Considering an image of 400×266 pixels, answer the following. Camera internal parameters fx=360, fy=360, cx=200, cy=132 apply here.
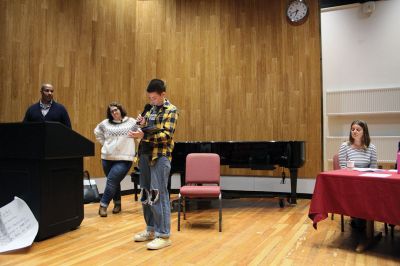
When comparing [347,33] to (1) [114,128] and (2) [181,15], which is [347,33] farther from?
(1) [114,128]

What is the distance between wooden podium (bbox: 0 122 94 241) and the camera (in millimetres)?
3240

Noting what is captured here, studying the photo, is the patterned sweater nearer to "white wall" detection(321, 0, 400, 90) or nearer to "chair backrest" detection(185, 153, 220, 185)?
"chair backrest" detection(185, 153, 220, 185)

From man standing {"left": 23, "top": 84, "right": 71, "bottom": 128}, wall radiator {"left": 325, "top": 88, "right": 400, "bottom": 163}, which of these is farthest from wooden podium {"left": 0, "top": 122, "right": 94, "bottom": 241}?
wall radiator {"left": 325, "top": 88, "right": 400, "bottom": 163}

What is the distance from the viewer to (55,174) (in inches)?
137

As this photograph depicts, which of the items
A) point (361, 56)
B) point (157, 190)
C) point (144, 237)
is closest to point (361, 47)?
point (361, 56)

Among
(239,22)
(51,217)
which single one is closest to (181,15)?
(239,22)

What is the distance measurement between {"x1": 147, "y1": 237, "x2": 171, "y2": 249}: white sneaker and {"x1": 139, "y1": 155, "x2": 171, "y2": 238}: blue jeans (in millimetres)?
40

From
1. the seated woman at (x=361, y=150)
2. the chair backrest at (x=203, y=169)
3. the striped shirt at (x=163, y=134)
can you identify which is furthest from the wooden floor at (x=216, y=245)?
the striped shirt at (x=163, y=134)

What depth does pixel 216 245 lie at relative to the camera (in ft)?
11.0

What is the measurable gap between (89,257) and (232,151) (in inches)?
107

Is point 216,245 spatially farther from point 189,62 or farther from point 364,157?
point 189,62

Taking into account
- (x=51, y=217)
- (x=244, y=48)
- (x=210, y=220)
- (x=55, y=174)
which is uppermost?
(x=244, y=48)

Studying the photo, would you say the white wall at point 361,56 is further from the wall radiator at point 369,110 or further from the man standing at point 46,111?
the man standing at point 46,111

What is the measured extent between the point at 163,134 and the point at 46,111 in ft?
7.00
